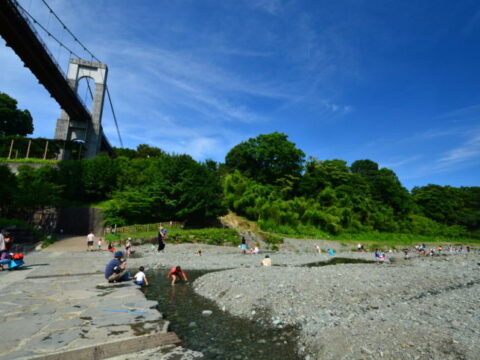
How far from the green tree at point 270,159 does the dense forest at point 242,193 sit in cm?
19

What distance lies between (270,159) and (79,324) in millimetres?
43441

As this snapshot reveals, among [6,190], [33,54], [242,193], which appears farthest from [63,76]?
[242,193]

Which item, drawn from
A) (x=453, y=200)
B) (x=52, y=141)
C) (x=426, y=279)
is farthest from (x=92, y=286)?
(x=453, y=200)

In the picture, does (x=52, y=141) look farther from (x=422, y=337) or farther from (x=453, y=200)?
(x=453, y=200)

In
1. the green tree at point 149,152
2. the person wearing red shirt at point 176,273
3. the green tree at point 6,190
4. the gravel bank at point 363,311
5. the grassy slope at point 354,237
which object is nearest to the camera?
the gravel bank at point 363,311

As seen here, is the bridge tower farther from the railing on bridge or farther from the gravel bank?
the gravel bank

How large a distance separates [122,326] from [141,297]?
232 cm

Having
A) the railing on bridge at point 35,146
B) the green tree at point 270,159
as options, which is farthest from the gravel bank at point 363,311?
the railing on bridge at point 35,146

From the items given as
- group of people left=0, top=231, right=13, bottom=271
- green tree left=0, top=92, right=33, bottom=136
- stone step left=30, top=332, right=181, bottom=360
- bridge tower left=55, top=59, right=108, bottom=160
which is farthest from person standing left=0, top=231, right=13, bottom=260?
green tree left=0, top=92, right=33, bottom=136

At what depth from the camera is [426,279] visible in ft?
35.1

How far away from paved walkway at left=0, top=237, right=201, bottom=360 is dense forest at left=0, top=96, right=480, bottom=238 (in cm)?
2053

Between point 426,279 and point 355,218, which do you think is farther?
point 355,218

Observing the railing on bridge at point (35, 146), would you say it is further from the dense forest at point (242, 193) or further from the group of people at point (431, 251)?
the group of people at point (431, 251)

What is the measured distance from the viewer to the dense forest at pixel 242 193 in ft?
88.3
